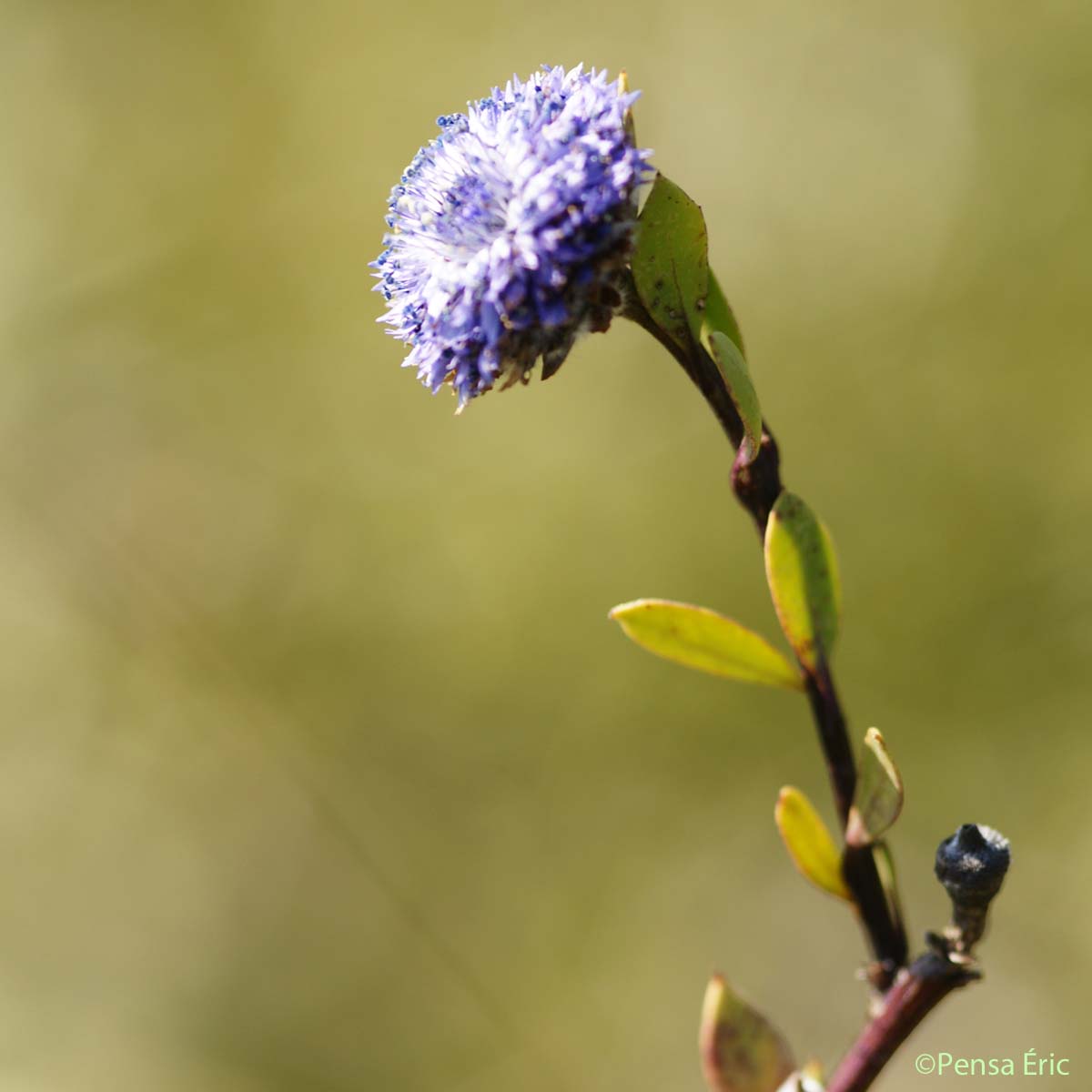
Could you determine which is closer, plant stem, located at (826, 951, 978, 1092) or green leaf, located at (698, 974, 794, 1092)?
plant stem, located at (826, 951, 978, 1092)

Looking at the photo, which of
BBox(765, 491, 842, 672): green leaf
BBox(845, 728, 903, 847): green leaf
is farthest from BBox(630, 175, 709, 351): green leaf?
BBox(845, 728, 903, 847): green leaf

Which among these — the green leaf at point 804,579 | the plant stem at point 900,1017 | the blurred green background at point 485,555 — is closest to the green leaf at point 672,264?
the green leaf at point 804,579

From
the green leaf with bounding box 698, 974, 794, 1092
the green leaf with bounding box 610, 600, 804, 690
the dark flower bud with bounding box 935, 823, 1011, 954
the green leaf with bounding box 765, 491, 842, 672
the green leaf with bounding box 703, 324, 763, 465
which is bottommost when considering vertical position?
the green leaf with bounding box 698, 974, 794, 1092

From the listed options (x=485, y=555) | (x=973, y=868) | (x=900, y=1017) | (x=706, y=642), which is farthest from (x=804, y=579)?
(x=485, y=555)

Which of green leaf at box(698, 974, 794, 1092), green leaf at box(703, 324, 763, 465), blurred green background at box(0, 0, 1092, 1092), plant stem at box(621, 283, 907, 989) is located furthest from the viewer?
blurred green background at box(0, 0, 1092, 1092)

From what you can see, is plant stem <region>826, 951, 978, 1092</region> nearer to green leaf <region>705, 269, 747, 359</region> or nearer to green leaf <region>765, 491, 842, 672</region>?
green leaf <region>765, 491, 842, 672</region>

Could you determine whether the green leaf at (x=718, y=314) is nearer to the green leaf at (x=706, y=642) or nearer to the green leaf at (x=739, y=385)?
the green leaf at (x=739, y=385)

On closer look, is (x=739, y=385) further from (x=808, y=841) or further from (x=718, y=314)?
(x=808, y=841)
